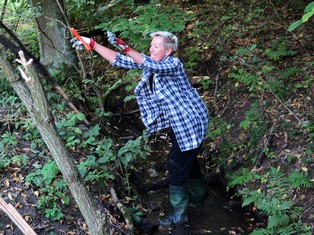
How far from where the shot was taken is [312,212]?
13.4 ft

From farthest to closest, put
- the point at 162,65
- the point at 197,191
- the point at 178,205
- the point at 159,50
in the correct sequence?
the point at 197,191 → the point at 178,205 → the point at 159,50 → the point at 162,65

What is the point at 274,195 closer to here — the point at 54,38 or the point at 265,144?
the point at 265,144

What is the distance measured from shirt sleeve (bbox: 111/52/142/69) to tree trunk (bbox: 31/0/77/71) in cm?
282

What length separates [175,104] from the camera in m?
4.14

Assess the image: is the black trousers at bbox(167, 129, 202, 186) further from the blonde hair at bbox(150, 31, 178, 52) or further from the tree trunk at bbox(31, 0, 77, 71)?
the tree trunk at bbox(31, 0, 77, 71)

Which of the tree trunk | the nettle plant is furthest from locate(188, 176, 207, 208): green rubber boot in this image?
the tree trunk

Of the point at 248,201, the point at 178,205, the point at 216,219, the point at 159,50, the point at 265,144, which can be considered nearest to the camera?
the point at 159,50

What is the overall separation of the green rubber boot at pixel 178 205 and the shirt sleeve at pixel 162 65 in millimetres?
1418

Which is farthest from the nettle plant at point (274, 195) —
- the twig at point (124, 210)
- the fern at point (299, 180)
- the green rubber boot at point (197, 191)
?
the twig at point (124, 210)

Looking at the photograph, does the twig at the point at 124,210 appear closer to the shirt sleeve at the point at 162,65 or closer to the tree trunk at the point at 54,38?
the shirt sleeve at the point at 162,65

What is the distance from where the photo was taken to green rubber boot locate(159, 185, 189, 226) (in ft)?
14.9

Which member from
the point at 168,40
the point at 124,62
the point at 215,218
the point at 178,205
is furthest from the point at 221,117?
the point at 124,62

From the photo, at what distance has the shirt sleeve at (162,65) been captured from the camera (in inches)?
146

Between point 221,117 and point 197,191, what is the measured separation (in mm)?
1573
